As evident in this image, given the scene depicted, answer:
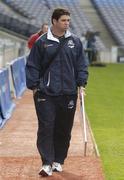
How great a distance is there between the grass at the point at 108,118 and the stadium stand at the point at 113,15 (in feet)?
43.7

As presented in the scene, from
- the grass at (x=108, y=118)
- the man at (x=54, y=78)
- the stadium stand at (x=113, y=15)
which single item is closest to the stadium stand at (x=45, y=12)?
the stadium stand at (x=113, y=15)

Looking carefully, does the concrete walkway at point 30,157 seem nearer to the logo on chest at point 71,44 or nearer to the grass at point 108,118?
the grass at point 108,118

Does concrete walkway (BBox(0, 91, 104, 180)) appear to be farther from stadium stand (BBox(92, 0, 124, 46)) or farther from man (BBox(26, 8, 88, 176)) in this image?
stadium stand (BBox(92, 0, 124, 46))

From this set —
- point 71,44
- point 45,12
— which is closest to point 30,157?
point 71,44

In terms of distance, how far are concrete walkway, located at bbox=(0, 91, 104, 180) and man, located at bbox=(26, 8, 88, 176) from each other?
14.4 inches

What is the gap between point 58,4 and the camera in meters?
40.1

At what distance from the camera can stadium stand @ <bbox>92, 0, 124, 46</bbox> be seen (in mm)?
38750

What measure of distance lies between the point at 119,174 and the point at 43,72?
1606mm

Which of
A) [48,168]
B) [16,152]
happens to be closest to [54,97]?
[48,168]

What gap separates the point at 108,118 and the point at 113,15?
91.3ft

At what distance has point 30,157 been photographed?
8.54 m

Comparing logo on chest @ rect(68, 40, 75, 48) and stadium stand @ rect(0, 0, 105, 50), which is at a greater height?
logo on chest @ rect(68, 40, 75, 48)

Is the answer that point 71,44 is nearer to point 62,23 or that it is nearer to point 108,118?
point 62,23

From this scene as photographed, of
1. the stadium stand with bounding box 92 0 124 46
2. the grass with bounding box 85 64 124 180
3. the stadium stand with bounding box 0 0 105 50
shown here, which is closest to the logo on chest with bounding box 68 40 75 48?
the grass with bounding box 85 64 124 180
